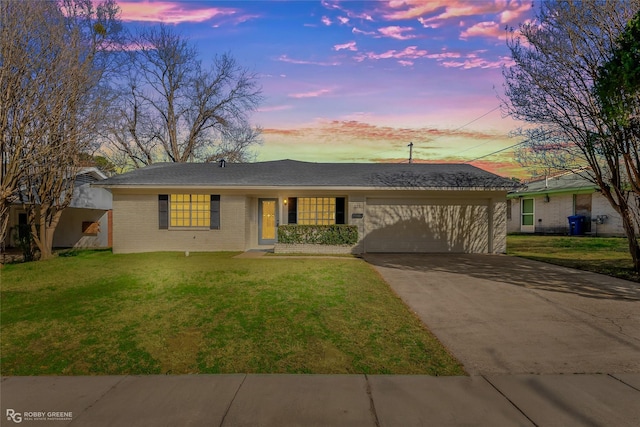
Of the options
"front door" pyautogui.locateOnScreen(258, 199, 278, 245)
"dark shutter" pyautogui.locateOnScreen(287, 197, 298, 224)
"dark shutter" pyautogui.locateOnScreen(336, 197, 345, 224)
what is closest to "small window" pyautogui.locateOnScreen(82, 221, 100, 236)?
"front door" pyautogui.locateOnScreen(258, 199, 278, 245)

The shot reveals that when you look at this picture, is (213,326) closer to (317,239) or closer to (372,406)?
(372,406)

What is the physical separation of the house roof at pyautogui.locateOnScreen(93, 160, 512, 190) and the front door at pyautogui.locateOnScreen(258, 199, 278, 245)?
134 cm

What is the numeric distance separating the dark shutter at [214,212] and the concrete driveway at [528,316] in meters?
7.75

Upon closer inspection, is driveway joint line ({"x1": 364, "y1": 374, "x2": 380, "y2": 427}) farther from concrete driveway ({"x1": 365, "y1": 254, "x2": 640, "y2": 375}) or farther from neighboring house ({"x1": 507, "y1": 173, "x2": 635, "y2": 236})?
neighboring house ({"x1": 507, "y1": 173, "x2": 635, "y2": 236})

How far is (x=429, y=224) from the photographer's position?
1498cm

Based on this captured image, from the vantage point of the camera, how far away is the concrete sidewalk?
3039 mm

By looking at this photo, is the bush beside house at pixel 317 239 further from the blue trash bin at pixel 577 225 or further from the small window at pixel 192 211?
the blue trash bin at pixel 577 225

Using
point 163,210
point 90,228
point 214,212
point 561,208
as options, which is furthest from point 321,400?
point 561,208

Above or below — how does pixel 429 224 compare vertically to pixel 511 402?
above

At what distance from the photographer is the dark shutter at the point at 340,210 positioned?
1544 centimetres

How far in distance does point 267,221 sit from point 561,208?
20.4 meters

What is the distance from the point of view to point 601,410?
10.4ft

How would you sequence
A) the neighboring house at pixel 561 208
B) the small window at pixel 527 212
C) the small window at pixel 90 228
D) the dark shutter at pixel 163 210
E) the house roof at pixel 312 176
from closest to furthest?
the house roof at pixel 312 176
the dark shutter at pixel 163 210
the small window at pixel 90 228
the neighboring house at pixel 561 208
the small window at pixel 527 212

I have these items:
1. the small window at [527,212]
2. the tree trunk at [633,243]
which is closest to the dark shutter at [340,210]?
the tree trunk at [633,243]
